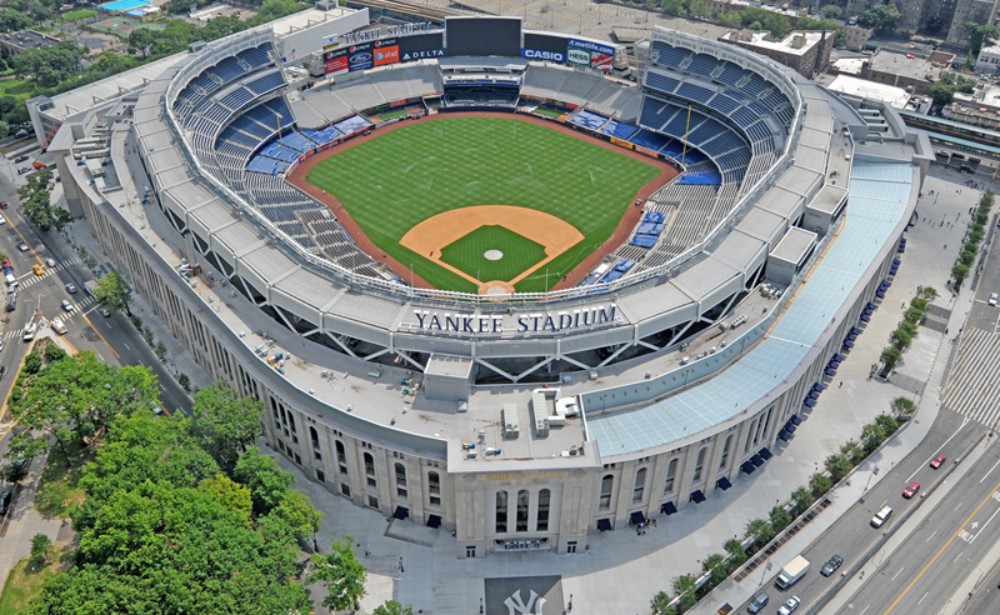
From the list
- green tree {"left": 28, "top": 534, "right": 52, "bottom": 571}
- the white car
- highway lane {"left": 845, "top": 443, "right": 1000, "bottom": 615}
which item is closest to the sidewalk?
the white car

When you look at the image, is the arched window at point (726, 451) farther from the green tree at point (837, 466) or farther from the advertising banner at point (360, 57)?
the advertising banner at point (360, 57)

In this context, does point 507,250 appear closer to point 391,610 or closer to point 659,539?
point 659,539

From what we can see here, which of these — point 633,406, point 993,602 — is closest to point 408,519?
point 633,406

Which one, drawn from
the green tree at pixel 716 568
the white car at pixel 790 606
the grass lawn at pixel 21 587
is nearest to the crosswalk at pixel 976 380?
the white car at pixel 790 606

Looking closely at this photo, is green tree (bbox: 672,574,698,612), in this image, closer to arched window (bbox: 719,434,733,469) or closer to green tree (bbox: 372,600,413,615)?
arched window (bbox: 719,434,733,469)

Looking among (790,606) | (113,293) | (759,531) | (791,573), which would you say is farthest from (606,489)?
(113,293)

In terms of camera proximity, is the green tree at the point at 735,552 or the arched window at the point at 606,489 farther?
the arched window at the point at 606,489
